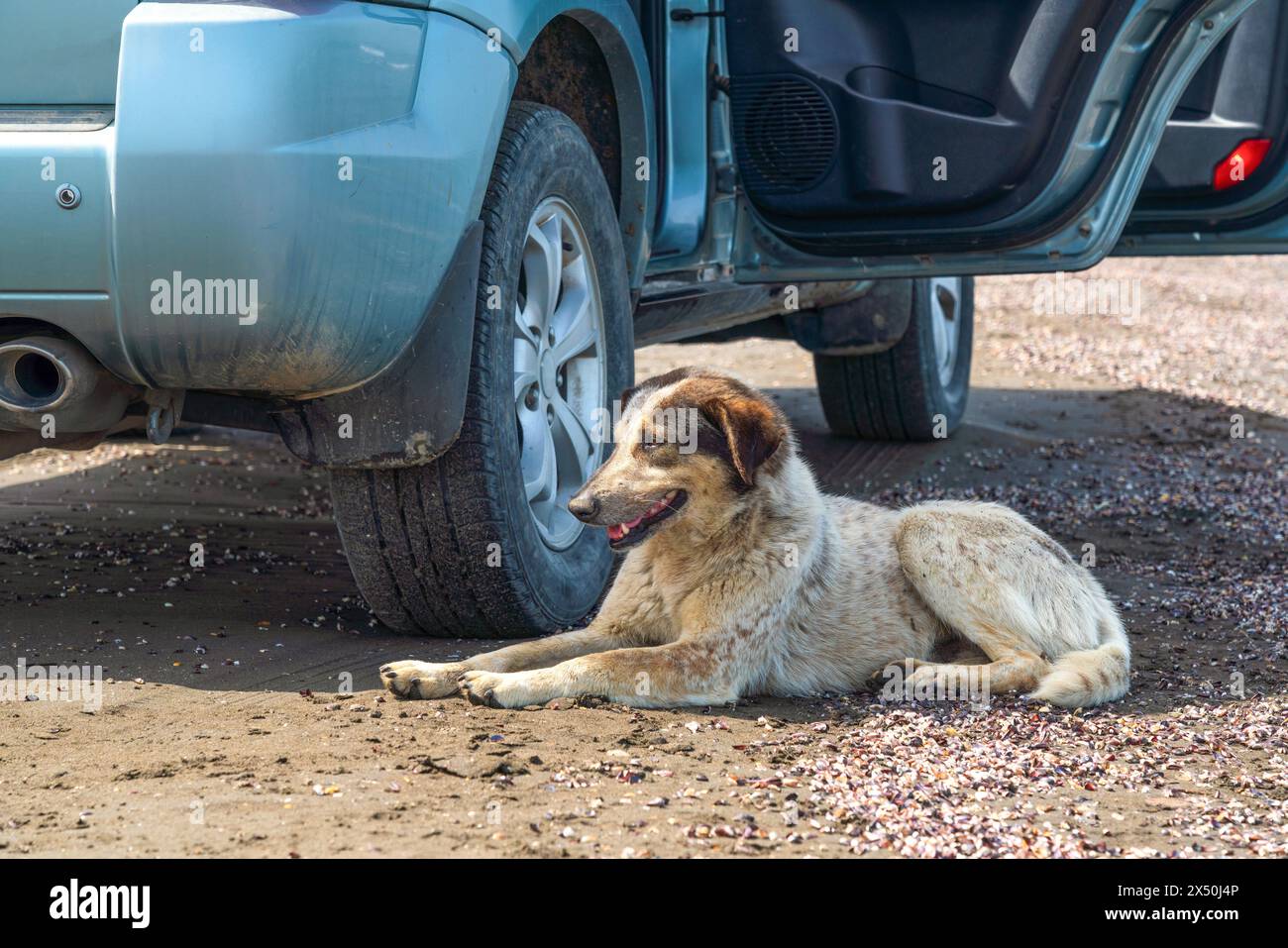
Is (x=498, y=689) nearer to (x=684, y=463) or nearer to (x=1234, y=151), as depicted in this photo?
(x=684, y=463)

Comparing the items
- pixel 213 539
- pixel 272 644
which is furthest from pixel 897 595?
pixel 213 539

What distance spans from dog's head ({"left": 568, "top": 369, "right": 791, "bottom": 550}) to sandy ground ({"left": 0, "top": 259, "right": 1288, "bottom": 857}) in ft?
1.78

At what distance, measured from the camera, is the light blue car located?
3531mm

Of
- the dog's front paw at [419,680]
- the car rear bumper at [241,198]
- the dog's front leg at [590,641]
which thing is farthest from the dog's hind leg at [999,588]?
the car rear bumper at [241,198]

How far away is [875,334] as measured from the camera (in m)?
7.78

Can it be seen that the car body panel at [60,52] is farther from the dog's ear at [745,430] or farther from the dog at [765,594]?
the dog's ear at [745,430]

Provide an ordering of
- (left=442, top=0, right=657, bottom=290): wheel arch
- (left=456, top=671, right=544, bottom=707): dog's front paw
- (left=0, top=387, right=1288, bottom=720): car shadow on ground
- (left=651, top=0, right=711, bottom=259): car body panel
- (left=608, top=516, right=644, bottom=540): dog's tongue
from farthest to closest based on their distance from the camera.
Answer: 1. (left=651, top=0, right=711, bottom=259): car body panel
2. (left=442, top=0, right=657, bottom=290): wheel arch
3. (left=0, top=387, right=1288, bottom=720): car shadow on ground
4. (left=608, top=516, right=644, bottom=540): dog's tongue
5. (left=456, top=671, right=544, bottom=707): dog's front paw

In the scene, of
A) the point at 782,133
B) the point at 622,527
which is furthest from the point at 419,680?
the point at 782,133

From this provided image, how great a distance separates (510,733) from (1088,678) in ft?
5.25

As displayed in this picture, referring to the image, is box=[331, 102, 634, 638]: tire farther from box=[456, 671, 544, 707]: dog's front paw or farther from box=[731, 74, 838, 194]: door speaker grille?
box=[731, 74, 838, 194]: door speaker grille

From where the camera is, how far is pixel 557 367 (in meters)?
4.76

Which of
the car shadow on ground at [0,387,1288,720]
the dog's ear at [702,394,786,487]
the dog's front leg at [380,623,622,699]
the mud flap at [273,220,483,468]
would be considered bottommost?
the car shadow on ground at [0,387,1288,720]

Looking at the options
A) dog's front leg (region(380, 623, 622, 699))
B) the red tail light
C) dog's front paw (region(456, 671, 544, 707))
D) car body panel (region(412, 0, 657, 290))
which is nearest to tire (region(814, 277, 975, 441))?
the red tail light

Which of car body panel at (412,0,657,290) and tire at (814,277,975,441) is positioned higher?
car body panel at (412,0,657,290)
